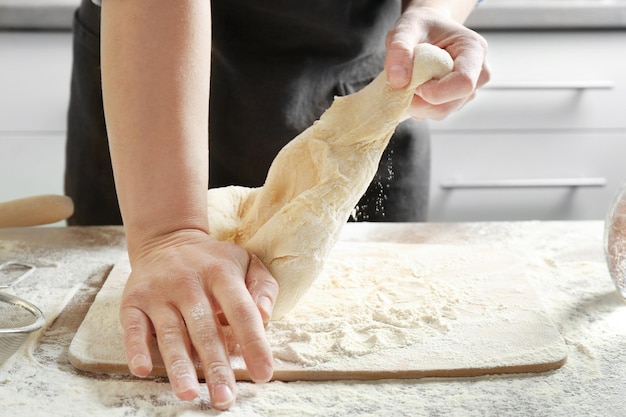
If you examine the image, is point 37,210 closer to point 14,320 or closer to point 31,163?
point 14,320

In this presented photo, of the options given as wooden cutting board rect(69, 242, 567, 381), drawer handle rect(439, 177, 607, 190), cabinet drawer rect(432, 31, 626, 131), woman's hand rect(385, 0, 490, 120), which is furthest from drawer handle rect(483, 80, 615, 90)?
wooden cutting board rect(69, 242, 567, 381)

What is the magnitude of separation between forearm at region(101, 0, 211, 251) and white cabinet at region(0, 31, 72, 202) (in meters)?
1.06

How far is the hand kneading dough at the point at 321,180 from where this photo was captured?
76 centimetres

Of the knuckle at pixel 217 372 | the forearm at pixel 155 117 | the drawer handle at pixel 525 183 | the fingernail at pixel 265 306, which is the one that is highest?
the forearm at pixel 155 117

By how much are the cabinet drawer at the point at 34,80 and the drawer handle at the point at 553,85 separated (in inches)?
40.0

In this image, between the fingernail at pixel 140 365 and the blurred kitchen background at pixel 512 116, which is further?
the blurred kitchen background at pixel 512 116

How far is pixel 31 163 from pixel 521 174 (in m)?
1.22

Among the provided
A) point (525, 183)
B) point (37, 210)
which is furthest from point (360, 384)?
point (525, 183)

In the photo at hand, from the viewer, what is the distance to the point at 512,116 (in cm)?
189

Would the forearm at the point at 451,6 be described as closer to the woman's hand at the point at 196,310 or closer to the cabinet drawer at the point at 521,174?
the woman's hand at the point at 196,310

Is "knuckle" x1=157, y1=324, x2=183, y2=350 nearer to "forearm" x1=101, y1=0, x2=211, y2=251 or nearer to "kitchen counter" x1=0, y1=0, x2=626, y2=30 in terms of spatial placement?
"forearm" x1=101, y1=0, x2=211, y2=251

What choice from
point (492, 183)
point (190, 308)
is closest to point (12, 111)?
point (492, 183)

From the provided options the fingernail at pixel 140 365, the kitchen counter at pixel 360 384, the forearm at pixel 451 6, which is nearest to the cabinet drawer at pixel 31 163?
the kitchen counter at pixel 360 384

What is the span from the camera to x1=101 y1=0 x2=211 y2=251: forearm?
759 millimetres
